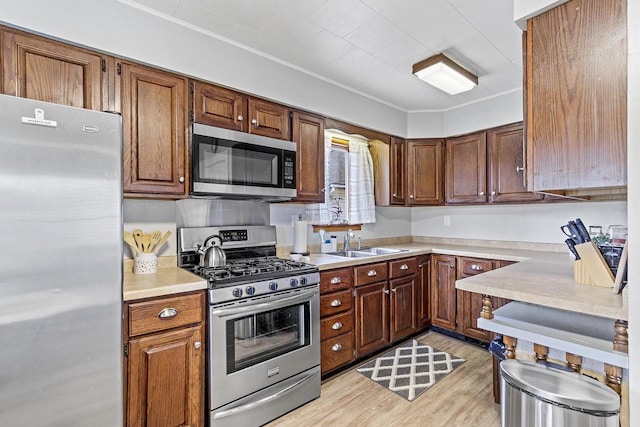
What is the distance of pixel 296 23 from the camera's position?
2.07m

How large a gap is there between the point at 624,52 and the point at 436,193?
2527 mm

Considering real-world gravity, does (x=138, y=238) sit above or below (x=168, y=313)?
above

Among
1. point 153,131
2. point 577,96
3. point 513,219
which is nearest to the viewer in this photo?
point 577,96

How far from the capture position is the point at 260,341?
6.64 ft

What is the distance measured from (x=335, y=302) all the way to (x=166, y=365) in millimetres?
1240

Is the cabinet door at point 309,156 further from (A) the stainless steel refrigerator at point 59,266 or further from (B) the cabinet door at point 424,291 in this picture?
(A) the stainless steel refrigerator at point 59,266

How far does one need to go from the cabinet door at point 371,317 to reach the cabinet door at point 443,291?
2.42 ft

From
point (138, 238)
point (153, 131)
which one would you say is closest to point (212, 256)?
point (138, 238)

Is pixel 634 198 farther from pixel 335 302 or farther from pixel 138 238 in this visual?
pixel 138 238


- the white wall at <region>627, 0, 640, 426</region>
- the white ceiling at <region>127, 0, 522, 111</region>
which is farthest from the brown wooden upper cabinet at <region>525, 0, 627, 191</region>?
the white ceiling at <region>127, 0, 522, 111</region>

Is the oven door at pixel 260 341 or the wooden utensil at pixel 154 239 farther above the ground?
the wooden utensil at pixel 154 239

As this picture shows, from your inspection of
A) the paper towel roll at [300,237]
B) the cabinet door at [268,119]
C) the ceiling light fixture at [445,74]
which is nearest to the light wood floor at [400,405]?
the paper towel roll at [300,237]

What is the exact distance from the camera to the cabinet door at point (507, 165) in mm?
3096

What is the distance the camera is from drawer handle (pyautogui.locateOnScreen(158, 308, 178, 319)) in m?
1.69
